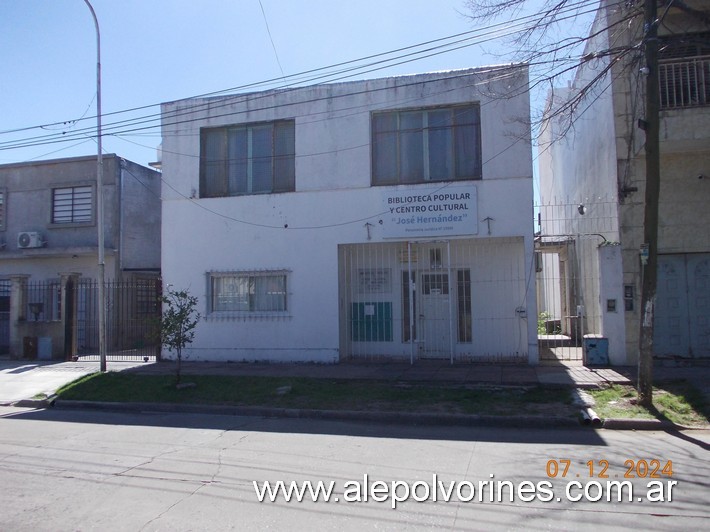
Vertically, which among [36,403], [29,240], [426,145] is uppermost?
[426,145]

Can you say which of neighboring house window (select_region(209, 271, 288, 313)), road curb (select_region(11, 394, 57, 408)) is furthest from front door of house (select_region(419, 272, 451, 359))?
road curb (select_region(11, 394, 57, 408))

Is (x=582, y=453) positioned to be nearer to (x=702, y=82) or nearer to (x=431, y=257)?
(x=431, y=257)

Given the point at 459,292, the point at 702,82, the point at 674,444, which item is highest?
the point at 702,82

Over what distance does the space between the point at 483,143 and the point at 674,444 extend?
334 inches

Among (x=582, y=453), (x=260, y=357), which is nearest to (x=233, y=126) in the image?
(x=260, y=357)

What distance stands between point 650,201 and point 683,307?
5.15 meters

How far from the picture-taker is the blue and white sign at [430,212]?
561 inches

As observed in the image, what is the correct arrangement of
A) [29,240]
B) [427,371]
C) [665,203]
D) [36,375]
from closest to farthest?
[427,371] < [665,203] < [36,375] < [29,240]

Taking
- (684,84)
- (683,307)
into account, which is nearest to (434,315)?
(683,307)

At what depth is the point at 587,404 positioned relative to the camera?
32.2ft

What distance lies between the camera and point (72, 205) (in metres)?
20.3

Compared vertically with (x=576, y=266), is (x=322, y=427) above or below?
below

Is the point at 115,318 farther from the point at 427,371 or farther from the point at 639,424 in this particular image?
the point at 639,424

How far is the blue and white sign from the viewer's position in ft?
46.8
